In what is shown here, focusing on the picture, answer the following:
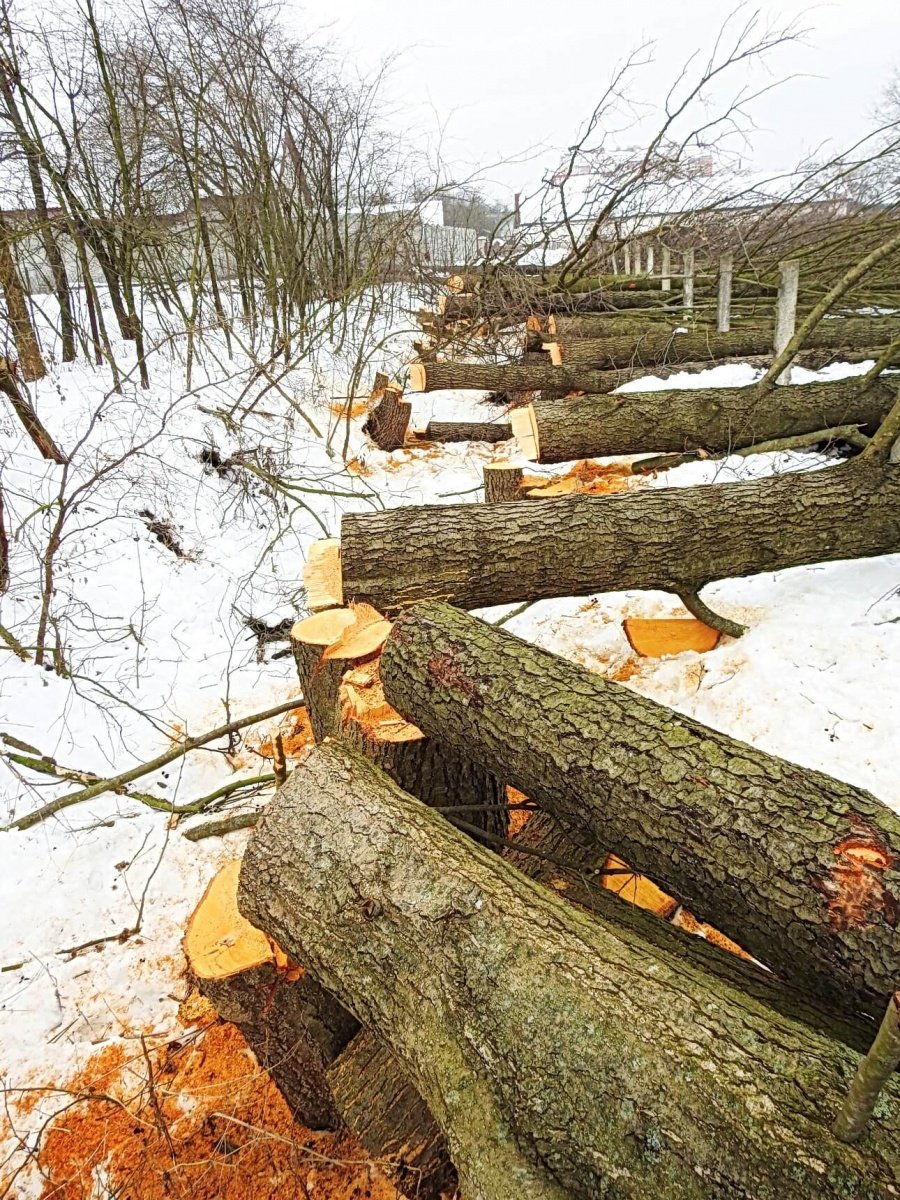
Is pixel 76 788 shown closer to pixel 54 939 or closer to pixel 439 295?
pixel 54 939

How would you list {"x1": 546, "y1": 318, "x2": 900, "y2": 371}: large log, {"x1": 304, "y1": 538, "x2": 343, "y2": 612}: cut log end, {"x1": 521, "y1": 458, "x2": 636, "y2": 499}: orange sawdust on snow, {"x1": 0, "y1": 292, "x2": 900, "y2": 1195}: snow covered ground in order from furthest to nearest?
{"x1": 546, "y1": 318, "x2": 900, "y2": 371}: large log < {"x1": 521, "y1": 458, "x2": 636, "y2": 499}: orange sawdust on snow < {"x1": 304, "y1": 538, "x2": 343, "y2": 612}: cut log end < {"x1": 0, "y1": 292, "x2": 900, "y2": 1195}: snow covered ground

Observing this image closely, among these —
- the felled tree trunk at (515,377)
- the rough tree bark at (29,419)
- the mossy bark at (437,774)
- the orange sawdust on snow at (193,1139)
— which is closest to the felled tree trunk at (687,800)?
the mossy bark at (437,774)

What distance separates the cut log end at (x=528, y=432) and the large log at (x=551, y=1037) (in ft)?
10.2

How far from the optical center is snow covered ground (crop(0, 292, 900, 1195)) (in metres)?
2.46

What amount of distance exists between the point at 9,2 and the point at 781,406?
24.2 feet

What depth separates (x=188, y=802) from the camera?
10.5 feet

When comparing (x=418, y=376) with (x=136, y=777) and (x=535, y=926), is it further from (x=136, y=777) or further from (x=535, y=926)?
(x=535, y=926)

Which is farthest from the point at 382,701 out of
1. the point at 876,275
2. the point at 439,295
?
the point at 439,295

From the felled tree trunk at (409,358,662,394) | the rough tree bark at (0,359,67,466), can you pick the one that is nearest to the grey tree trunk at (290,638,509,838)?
the rough tree bark at (0,359,67,466)

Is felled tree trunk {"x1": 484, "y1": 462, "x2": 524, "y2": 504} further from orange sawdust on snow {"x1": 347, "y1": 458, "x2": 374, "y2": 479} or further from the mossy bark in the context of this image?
orange sawdust on snow {"x1": 347, "y1": 458, "x2": 374, "y2": 479}

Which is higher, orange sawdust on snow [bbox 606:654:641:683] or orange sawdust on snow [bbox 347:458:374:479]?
orange sawdust on snow [bbox 347:458:374:479]

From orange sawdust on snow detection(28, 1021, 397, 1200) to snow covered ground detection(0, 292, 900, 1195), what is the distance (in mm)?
172

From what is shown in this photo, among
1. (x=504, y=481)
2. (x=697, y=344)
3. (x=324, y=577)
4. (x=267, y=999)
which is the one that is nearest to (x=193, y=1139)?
(x=267, y=999)

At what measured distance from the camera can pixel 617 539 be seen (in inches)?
113
